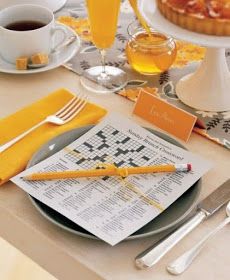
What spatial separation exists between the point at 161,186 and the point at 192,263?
13 centimetres

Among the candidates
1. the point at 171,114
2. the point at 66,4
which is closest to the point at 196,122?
the point at 171,114

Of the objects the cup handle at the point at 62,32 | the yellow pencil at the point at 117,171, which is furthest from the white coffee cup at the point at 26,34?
the yellow pencil at the point at 117,171

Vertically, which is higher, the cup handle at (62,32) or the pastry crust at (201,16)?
the pastry crust at (201,16)

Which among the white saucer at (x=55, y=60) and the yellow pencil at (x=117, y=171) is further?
the white saucer at (x=55, y=60)

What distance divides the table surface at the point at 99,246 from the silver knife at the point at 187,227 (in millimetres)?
13

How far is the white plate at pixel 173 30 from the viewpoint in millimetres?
1009

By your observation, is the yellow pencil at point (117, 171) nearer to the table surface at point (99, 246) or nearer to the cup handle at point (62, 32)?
the table surface at point (99, 246)

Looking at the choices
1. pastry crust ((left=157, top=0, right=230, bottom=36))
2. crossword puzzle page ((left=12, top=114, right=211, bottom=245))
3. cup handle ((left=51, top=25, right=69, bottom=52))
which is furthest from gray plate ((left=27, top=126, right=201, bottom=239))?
cup handle ((left=51, top=25, right=69, bottom=52))

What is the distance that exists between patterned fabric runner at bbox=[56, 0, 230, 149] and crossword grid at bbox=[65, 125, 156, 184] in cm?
13

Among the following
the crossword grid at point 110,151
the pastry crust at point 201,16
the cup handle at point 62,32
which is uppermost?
the pastry crust at point 201,16

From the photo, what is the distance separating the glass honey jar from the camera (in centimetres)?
119

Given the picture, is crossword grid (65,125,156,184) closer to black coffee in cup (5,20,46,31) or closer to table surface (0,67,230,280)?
table surface (0,67,230,280)

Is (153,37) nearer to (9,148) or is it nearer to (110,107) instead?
(110,107)

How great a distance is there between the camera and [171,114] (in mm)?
1064
